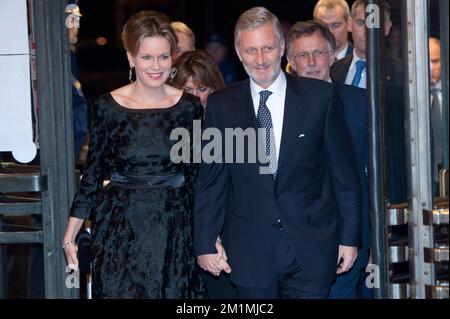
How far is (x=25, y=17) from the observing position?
4660mm

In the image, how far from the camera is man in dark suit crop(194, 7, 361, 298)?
4.37 metres

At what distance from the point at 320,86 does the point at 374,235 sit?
24.3 inches

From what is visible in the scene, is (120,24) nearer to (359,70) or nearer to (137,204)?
(359,70)

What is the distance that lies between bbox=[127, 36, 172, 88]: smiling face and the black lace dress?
12 centimetres

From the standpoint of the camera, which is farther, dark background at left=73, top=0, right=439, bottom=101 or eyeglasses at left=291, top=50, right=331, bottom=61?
dark background at left=73, top=0, right=439, bottom=101

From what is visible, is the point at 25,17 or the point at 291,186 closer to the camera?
the point at 291,186

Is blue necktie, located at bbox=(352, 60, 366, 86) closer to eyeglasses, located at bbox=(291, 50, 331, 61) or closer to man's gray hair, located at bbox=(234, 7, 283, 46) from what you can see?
eyeglasses, located at bbox=(291, 50, 331, 61)

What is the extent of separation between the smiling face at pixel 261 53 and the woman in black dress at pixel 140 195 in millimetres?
320

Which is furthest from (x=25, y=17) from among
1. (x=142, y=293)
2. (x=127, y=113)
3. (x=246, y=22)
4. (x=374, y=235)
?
(x=374, y=235)

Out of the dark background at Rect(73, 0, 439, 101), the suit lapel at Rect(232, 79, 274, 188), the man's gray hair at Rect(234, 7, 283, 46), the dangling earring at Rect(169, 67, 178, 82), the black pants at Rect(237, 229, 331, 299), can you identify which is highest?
the dark background at Rect(73, 0, 439, 101)

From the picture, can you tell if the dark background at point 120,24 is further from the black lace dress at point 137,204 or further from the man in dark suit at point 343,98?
the black lace dress at point 137,204

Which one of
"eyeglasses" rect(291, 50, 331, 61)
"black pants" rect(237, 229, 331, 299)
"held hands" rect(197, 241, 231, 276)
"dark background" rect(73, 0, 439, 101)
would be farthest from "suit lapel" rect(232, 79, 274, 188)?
"dark background" rect(73, 0, 439, 101)

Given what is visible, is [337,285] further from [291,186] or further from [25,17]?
[25,17]

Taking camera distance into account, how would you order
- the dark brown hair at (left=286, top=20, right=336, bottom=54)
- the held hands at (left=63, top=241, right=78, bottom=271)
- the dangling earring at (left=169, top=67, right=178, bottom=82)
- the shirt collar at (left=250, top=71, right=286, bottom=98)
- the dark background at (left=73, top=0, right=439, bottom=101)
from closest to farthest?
the shirt collar at (left=250, top=71, right=286, bottom=98), the held hands at (left=63, top=241, right=78, bottom=271), the dangling earring at (left=169, top=67, right=178, bottom=82), the dark brown hair at (left=286, top=20, right=336, bottom=54), the dark background at (left=73, top=0, right=439, bottom=101)
